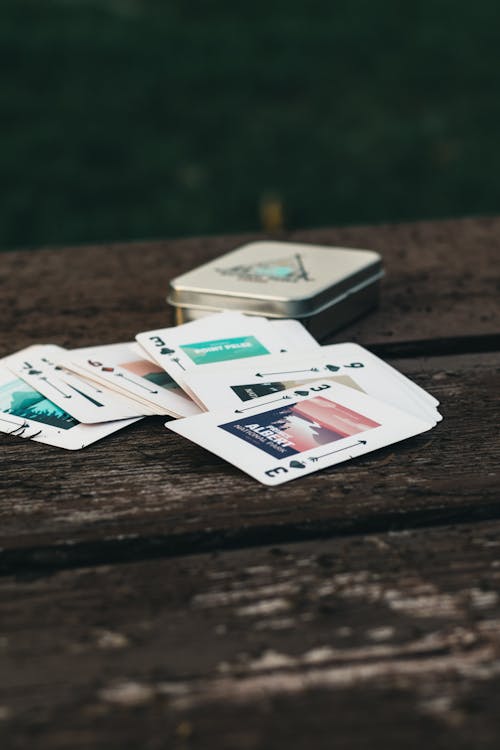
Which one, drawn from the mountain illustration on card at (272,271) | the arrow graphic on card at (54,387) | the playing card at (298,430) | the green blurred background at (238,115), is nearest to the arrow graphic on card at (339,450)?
the playing card at (298,430)

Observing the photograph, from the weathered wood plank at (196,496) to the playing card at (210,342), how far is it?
139 millimetres

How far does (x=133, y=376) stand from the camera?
1189mm

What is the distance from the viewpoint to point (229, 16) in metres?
4.54

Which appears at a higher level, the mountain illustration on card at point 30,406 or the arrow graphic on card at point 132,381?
the arrow graphic on card at point 132,381

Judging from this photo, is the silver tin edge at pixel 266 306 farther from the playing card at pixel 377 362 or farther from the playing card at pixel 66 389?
the playing card at pixel 66 389

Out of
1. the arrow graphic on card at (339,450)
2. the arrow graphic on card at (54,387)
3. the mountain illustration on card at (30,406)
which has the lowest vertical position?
the mountain illustration on card at (30,406)

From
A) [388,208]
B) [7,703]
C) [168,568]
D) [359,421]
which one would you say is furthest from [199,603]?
[388,208]

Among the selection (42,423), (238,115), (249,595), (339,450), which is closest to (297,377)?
(339,450)

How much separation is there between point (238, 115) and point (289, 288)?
2769 millimetres

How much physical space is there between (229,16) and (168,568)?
4.12 meters

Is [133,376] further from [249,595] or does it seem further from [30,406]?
[249,595]

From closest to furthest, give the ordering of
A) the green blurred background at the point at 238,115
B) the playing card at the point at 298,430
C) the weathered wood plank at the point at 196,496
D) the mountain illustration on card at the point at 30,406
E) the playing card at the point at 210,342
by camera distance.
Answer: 1. the weathered wood plank at the point at 196,496
2. the playing card at the point at 298,430
3. the mountain illustration on card at the point at 30,406
4. the playing card at the point at 210,342
5. the green blurred background at the point at 238,115

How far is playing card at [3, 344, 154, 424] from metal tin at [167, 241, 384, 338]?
0.70 feet

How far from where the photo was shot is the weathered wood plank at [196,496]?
0.85 m
